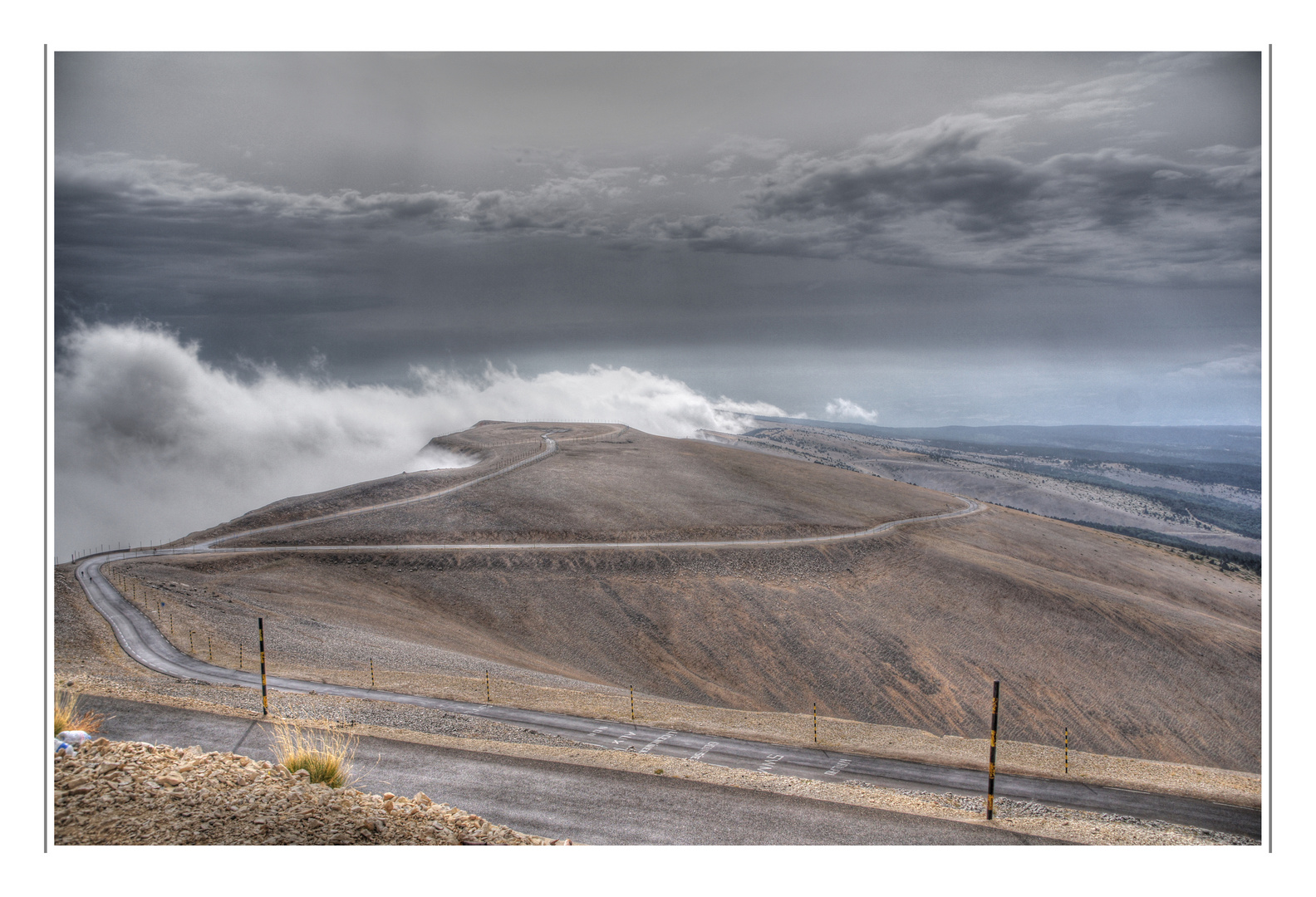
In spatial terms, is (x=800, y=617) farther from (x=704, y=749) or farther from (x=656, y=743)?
(x=704, y=749)

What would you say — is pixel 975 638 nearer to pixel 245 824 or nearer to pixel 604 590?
pixel 604 590

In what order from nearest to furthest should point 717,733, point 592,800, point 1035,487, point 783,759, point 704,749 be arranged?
point 592,800 → point 783,759 → point 704,749 → point 717,733 → point 1035,487

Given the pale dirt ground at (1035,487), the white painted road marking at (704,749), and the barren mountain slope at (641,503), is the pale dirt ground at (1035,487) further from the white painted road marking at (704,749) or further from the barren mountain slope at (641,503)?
the white painted road marking at (704,749)

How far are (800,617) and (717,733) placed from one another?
23.3 m

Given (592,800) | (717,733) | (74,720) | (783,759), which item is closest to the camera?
(592,800)

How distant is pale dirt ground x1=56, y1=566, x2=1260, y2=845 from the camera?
10742 mm

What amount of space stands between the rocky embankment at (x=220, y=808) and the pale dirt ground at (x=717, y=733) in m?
3.22

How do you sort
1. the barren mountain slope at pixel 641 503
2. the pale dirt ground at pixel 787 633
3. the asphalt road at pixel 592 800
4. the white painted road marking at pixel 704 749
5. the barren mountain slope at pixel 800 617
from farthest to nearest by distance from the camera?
the barren mountain slope at pixel 641 503 → the barren mountain slope at pixel 800 617 → the pale dirt ground at pixel 787 633 → the white painted road marking at pixel 704 749 → the asphalt road at pixel 592 800

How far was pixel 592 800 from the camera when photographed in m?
9.20

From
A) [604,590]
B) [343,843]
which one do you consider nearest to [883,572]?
[604,590]

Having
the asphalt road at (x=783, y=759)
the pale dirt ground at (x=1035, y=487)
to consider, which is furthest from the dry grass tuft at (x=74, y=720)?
the pale dirt ground at (x=1035, y=487)

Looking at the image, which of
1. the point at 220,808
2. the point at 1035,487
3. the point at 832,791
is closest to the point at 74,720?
the point at 220,808

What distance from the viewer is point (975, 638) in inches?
1539

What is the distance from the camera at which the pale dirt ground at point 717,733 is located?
10742 mm
